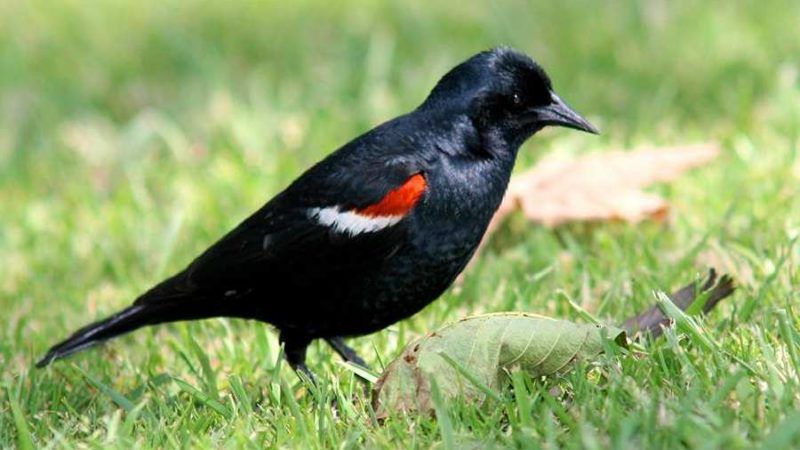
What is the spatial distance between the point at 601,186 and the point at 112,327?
1.79 metres

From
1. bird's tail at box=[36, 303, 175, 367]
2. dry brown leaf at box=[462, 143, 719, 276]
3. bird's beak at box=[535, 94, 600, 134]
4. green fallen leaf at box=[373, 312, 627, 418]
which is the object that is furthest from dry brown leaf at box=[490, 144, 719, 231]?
green fallen leaf at box=[373, 312, 627, 418]

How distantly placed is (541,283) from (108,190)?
2358 millimetres

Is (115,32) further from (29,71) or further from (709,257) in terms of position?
(709,257)

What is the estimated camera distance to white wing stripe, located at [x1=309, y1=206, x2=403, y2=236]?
11.1ft

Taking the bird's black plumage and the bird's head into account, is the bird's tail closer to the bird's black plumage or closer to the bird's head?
the bird's black plumage

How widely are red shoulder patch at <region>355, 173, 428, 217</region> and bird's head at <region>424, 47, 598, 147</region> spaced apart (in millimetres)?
329

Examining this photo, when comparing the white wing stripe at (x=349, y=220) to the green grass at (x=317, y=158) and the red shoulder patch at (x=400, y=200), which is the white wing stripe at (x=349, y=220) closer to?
the red shoulder patch at (x=400, y=200)

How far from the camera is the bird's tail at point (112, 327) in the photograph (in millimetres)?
3707

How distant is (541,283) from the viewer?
405 centimetres

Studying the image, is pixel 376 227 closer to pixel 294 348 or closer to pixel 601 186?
pixel 294 348

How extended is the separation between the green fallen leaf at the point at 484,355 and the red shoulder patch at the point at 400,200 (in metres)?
0.48

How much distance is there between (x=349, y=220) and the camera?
11.4ft

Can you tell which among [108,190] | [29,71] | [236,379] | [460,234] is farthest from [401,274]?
[29,71]

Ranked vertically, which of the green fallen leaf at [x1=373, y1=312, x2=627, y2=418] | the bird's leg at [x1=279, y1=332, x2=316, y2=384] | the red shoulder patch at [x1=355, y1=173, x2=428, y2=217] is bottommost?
the green fallen leaf at [x1=373, y1=312, x2=627, y2=418]
